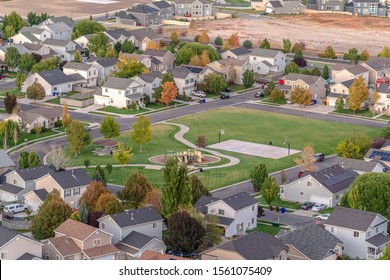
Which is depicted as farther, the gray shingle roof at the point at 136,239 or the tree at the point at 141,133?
the tree at the point at 141,133

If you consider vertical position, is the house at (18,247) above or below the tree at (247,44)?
above

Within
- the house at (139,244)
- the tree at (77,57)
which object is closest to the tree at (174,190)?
the house at (139,244)

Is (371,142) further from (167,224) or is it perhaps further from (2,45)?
(2,45)

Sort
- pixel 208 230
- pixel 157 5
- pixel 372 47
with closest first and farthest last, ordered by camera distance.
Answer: pixel 208 230 < pixel 372 47 < pixel 157 5

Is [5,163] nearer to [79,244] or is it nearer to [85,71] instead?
[79,244]

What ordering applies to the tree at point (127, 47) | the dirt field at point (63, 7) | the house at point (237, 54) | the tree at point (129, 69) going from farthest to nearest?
1. the dirt field at point (63, 7)
2. the tree at point (127, 47)
3. the house at point (237, 54)
4. the tree at point (129, 69)

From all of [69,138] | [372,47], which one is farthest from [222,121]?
[372,47]

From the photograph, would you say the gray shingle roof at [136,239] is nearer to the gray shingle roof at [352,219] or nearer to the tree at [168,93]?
the gray shingle roof at [352,219]
